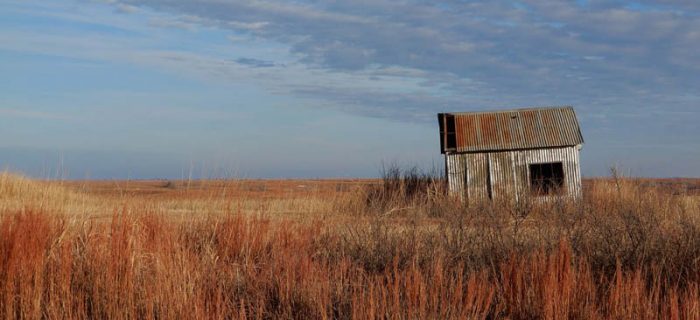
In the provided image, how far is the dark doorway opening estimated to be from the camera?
77.5 ft

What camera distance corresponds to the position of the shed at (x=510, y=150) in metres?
24.1

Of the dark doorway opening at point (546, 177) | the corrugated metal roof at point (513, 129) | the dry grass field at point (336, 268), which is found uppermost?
the corrugated metal roof at point (513, 129)

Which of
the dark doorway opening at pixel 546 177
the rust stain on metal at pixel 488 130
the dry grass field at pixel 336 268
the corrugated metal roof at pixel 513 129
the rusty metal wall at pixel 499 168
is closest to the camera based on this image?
the dry grass field at pixel 336 268

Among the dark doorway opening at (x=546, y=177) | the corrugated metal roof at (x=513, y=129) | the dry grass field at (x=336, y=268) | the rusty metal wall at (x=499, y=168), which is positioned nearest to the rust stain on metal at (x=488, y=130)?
the corrugated metal roof at (x=513, y=129)

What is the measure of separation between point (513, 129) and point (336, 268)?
1746cm

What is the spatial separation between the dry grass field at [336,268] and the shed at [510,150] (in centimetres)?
1161

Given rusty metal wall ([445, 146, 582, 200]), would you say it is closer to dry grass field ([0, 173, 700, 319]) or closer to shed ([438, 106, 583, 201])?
shed ([438, 106, 583, 201])

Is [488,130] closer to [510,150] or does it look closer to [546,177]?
[510,150]

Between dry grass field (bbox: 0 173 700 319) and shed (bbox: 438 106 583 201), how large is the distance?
457 inches

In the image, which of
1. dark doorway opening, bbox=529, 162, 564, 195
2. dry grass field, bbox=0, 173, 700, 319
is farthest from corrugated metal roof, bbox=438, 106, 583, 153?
dry grass field, bbox=0, 173, 700, 319

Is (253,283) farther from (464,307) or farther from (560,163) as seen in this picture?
(560,163)

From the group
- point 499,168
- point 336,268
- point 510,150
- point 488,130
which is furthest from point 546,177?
point 336,268

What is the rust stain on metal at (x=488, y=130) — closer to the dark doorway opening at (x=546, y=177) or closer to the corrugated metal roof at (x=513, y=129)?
the corrugated metal roof at (x=513, y=129)

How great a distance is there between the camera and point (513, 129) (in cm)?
2502
